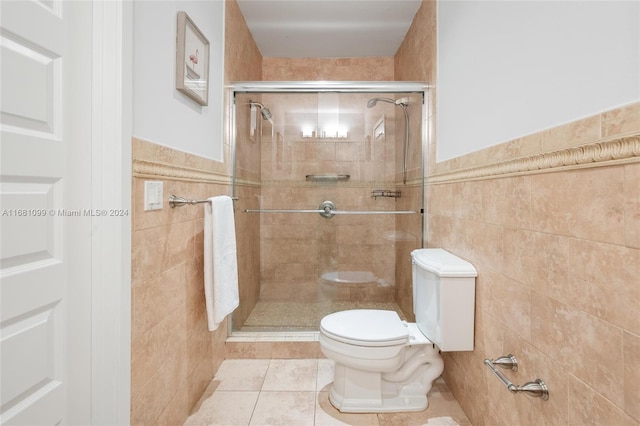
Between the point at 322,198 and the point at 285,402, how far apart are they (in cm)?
138

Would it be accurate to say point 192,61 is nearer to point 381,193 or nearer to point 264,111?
point 264,111

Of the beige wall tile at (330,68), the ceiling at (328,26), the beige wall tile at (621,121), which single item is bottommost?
the beige wall tile at (621,121)

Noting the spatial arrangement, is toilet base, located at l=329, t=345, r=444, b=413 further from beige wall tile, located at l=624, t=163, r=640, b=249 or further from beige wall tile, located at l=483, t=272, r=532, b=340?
beige wall tile, located at l=624, t=163, r=640, b=249

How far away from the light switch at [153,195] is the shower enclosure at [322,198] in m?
1.00

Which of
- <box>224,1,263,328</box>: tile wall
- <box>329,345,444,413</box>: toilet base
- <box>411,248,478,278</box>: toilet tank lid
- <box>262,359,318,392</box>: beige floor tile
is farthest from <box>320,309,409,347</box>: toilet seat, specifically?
<box>224,1,263,328</box>: tile wall

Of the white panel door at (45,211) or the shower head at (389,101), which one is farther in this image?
the shower head at (389,101)

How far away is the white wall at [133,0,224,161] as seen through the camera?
1084mm

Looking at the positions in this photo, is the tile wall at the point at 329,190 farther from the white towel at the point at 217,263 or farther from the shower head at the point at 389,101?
the white towel at the point at 217,263

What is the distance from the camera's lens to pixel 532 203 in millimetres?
1021

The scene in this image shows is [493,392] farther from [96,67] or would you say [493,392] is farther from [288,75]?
[288,75]

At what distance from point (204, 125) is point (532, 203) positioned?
1.58 m

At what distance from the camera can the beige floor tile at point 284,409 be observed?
1.46m

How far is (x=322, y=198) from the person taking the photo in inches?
94.2

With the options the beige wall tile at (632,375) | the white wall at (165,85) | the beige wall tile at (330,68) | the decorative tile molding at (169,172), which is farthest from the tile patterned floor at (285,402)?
the beige wall tile at (330,68)
